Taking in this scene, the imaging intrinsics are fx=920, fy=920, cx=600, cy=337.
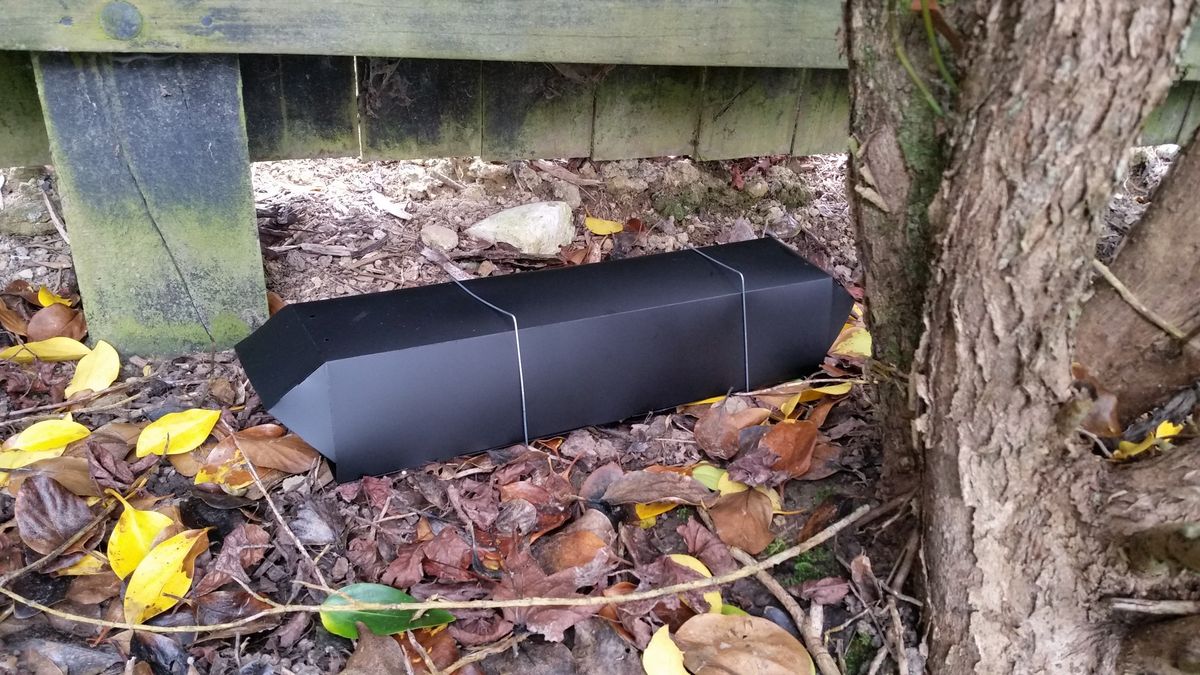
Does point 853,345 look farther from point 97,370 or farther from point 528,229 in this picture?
point 97,370

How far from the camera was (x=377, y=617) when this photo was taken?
1.17 metres

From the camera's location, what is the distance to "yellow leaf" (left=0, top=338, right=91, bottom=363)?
1.69 meters

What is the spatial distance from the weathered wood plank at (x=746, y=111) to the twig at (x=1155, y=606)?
1363 millimetres

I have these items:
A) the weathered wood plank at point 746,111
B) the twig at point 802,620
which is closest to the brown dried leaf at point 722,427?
the twig at point 802,620

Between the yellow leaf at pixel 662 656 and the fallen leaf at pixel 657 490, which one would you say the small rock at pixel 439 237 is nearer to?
the fallen leaf at pixel 657 490

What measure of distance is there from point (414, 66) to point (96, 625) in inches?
45.9

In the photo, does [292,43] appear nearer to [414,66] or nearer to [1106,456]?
[414,66]

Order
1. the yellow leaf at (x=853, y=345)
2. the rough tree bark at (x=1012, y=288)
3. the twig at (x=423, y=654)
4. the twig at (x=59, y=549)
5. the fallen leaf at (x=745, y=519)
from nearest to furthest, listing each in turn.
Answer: the rough tree bark at (x=1012, y=288), the twig at (x=423, y=654), the twig at (x=59, y=549), the fallen leaf at (x=745, y=519), the yellow leaf at (x=853, y=345)

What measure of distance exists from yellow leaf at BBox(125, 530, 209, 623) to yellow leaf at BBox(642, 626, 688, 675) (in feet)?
2.04

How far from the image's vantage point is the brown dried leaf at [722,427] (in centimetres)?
152

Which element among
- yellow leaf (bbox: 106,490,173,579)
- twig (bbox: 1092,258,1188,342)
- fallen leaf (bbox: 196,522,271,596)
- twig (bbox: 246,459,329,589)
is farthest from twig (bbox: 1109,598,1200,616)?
yellow leaf (bbox: 106,490,173,579)

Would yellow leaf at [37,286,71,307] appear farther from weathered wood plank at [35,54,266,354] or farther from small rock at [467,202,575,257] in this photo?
small rock at [467,202,575,257]

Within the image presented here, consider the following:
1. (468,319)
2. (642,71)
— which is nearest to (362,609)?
(468,319)

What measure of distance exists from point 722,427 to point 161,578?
87cm
